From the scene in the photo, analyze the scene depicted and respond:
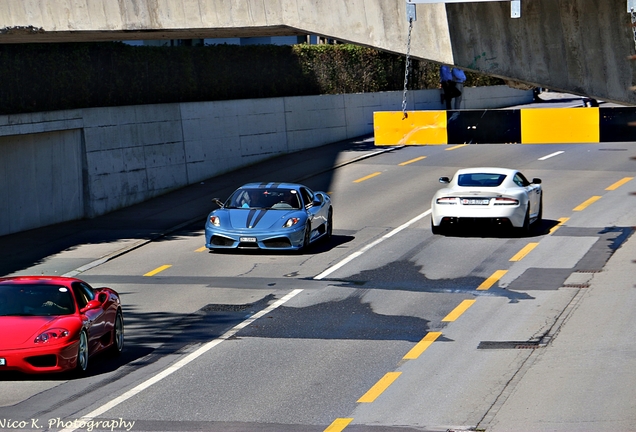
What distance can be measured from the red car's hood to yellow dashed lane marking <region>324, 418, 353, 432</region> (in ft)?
12.3

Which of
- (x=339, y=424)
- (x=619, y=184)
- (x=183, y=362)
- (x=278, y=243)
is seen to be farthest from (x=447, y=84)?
(x=339, y=424)

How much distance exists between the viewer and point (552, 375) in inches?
502

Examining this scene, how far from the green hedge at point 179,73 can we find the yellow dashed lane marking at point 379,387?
56.8 ft

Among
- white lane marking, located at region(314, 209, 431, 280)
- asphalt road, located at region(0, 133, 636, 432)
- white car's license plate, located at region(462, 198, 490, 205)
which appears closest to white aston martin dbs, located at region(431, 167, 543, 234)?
white car's license plate, located at region(462, 198, 490, 205)

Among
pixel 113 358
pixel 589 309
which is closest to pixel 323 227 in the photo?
pixel 589 309

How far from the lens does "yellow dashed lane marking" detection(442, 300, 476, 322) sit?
53.8ft

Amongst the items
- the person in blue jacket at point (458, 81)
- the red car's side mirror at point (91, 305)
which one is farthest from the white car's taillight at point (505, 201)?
the person in blue jacket at point (458, 81)

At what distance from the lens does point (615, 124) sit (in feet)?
61.9

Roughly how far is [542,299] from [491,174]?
23.2ft

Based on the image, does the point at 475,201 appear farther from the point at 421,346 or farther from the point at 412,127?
the point at 421,346

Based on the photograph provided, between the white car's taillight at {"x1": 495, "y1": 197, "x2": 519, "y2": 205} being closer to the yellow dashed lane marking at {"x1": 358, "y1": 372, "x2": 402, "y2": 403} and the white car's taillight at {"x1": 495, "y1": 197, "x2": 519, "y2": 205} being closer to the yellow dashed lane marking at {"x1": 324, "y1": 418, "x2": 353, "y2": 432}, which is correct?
the yellow dashed lane marking at {"x1": 358, "y1": 372, "x2": 402, "y2": 403}

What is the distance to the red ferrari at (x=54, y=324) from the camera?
12.7 meters

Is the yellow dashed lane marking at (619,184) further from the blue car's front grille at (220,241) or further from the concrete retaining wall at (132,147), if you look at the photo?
the concrete retaining wall at (132,147)

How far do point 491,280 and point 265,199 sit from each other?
626cm
